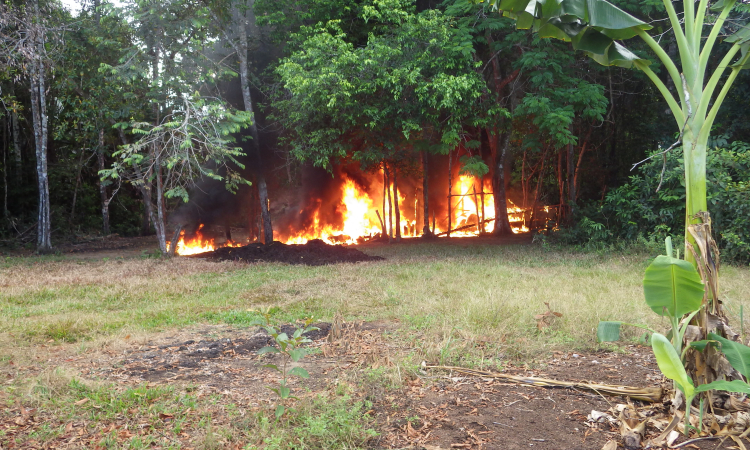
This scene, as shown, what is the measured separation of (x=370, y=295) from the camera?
8.75 metres

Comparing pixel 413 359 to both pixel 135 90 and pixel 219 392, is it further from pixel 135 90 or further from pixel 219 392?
pixel 135 90

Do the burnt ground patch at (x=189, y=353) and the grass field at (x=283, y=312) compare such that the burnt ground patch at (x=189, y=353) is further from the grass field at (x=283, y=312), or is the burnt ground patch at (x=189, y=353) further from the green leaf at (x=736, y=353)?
the green leaf at (x=736, y=353)

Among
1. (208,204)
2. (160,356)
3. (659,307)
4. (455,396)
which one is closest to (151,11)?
(208,204)

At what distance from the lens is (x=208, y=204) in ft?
66.3

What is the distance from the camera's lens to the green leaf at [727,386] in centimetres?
328

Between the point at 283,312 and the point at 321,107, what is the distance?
7.21 meters

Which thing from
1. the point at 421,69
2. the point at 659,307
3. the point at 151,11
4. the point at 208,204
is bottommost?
the point at 659,307

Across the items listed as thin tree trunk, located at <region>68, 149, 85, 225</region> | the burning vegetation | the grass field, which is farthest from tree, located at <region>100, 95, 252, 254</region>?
thin tree trunk, located at <region>68, 149, 85, 225</region>

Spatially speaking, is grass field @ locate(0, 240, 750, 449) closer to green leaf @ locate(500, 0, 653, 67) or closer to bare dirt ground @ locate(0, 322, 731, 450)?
bare dirt ground @ locate(0, 322, 731, 450)

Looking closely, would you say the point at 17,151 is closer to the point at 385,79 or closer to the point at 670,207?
the point at 385,79

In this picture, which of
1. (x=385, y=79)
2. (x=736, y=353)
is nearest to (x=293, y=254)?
(x=385, y=79)

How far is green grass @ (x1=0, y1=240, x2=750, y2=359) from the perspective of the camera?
6504 mm

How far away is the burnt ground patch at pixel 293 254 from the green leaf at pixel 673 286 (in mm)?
10480

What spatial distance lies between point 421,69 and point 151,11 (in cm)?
687
